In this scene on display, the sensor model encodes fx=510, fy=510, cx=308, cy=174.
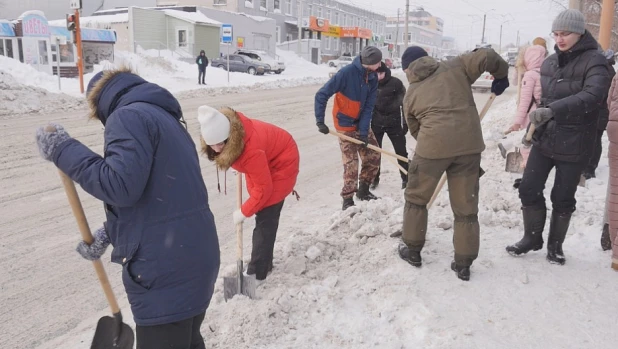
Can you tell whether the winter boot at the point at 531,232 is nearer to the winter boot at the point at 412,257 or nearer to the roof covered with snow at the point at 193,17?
the winter boot at the point at 412,257

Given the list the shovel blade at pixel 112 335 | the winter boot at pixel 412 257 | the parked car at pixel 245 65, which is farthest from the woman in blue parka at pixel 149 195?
the parked car at pixel 245 65

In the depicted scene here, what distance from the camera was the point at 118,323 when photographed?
7.85 ft

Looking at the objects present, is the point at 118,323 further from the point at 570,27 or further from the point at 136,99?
the point at 570,27

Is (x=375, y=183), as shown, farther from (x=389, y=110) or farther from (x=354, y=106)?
(x=354, y=106)

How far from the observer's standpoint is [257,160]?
313 centimetres

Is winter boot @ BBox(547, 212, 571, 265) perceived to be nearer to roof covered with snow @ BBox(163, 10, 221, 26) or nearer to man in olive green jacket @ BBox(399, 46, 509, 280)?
man in olive green jacket @ BBox(399, 46, 509, 280)

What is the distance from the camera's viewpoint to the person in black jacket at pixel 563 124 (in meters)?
3.40

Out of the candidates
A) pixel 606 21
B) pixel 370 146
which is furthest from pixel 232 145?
pixel 606 21

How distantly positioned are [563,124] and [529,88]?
85.5 inches

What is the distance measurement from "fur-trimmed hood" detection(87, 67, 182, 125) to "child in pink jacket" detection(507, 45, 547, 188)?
3932 millimetres

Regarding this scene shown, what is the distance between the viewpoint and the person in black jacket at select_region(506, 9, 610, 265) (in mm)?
3396

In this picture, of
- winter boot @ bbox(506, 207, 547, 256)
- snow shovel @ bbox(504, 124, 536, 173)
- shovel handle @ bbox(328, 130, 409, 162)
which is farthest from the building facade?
winter boot @ bbox(506, 207, 547, 256)

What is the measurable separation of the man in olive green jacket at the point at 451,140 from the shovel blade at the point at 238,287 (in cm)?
116

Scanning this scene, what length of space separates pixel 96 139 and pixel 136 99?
7.45 m
